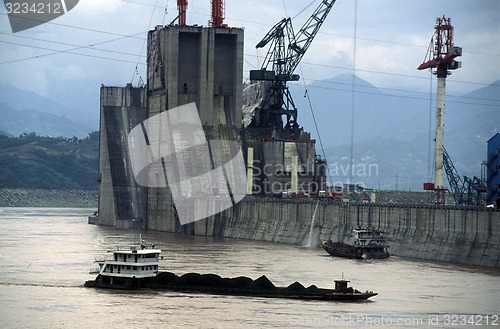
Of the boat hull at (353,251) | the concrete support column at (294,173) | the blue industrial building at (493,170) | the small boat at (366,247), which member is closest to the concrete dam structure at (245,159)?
the concrete support column at (294,173)

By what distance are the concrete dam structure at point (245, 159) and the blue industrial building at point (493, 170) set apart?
9721 millimetres

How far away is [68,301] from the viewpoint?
204 feet

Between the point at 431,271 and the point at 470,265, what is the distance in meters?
4.67

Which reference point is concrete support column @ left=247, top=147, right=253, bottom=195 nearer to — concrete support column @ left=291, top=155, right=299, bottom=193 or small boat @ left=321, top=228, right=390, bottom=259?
concrete support column @ left=291, top=155, right=299, bottom=193

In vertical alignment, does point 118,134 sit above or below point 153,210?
above

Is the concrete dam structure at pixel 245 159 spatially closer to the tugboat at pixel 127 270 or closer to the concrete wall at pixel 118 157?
the concrete wall at pixel 118 157

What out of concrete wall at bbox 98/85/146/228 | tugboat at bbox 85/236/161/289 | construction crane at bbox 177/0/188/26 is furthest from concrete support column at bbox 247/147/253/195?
tugboat at bbox 85/236/161/289

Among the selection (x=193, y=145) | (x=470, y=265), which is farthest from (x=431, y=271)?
(x=193, y=145)

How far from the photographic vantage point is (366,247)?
3686 inches

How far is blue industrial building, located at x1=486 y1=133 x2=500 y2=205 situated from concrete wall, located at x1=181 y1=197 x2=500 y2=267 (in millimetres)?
9699

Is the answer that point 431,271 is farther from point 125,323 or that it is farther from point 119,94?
point 119,94

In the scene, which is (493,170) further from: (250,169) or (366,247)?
(250,169)

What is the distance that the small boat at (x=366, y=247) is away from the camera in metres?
93.3

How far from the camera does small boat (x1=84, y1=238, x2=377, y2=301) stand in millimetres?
64125
